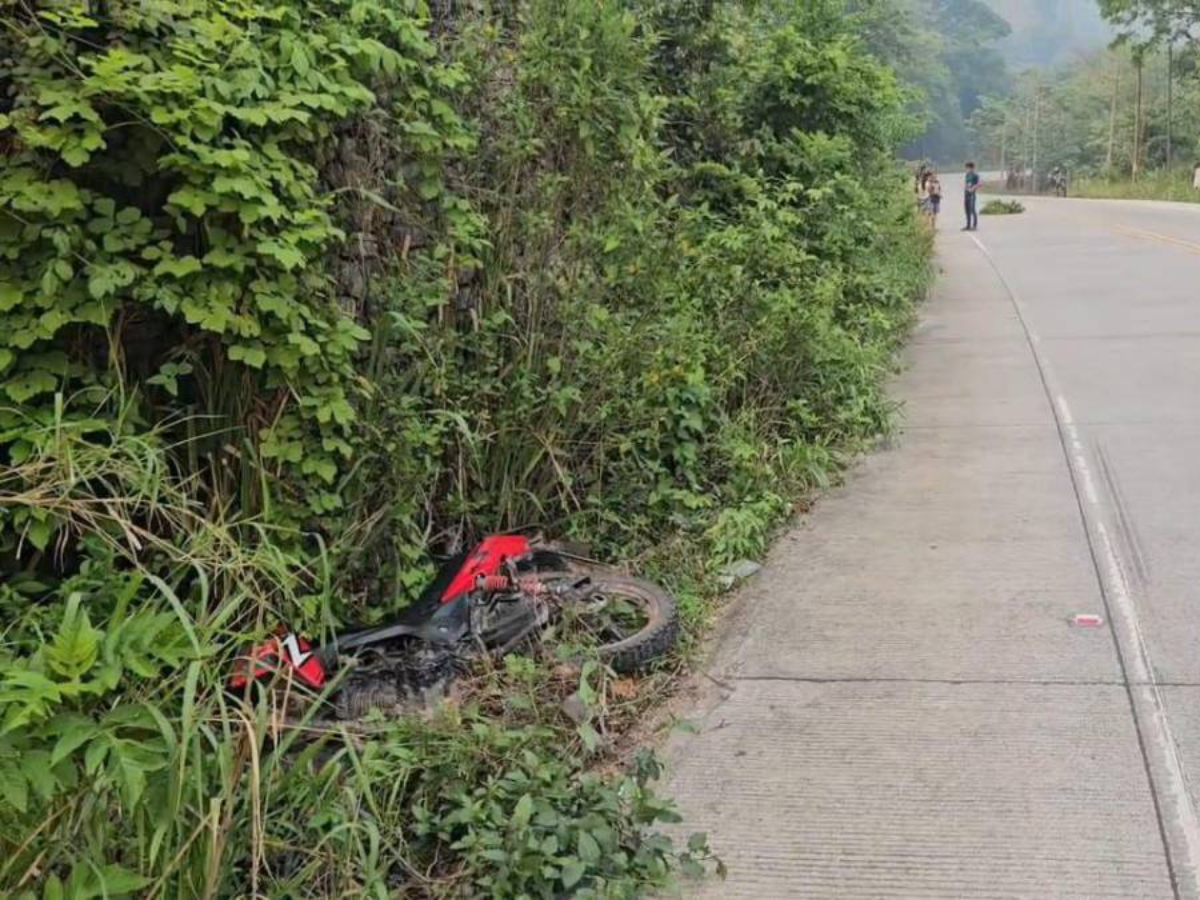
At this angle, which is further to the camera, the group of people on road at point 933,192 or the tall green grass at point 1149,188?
the tall green grass at point 1149,188

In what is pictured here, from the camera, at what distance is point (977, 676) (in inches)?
168

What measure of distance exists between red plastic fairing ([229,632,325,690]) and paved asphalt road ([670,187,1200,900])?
4.22 ft

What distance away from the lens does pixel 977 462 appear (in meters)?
7.19

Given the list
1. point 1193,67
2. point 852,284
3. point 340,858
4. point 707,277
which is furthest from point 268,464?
point 1193,67

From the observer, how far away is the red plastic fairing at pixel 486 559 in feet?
14.4

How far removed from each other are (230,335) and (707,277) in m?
4.55

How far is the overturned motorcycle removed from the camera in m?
3.79

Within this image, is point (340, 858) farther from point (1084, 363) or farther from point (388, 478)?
point (1084, 363)

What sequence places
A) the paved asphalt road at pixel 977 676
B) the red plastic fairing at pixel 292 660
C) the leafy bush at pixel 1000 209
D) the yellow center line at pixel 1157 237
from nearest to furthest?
the paved asphalt road at pixel 977 676, the red plastic fairing at pixel 292 660, the yellow center line at pixel 1157 237, the leafy bush at pixel 1000 209

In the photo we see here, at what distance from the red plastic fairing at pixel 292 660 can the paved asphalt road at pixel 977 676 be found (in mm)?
1286

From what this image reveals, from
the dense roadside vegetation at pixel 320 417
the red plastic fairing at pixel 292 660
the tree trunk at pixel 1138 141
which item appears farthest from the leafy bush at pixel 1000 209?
the red plastic fairing at pixel 292 660

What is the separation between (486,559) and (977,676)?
2.01 meters

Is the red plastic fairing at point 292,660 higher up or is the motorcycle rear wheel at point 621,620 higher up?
the red plastic fairing at point 292,660

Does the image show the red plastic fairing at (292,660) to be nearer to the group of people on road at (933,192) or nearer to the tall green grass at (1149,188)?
→ the group of people on road at (933,192)
